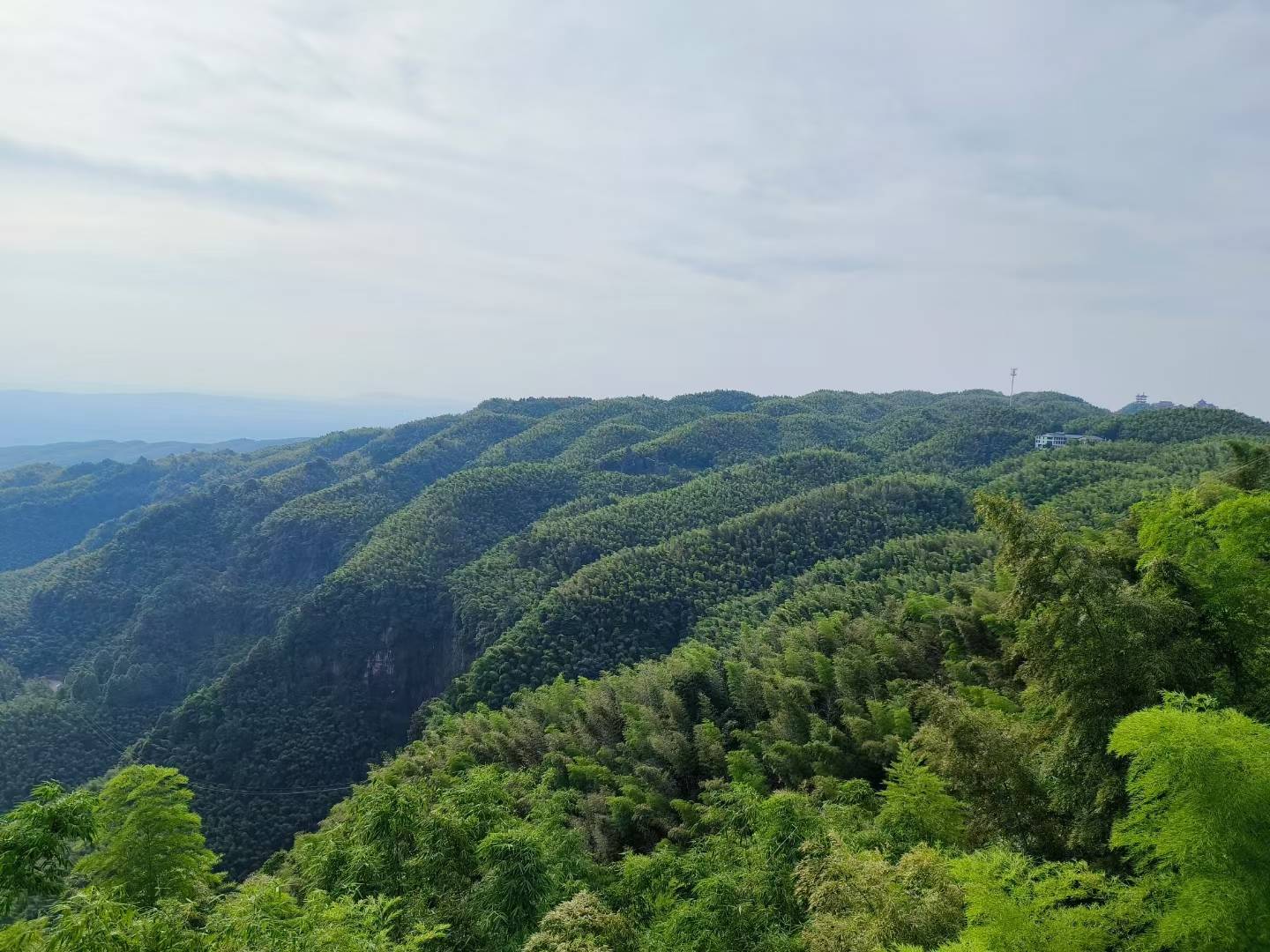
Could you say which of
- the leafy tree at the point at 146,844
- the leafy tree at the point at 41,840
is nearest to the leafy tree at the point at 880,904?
the leafy tree at the point at 41,840

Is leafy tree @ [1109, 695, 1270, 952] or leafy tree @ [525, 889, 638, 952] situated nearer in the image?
leafy tree @ [1109, 695, 1270, 952]

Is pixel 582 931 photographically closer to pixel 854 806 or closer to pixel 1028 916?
pixel 1028 916

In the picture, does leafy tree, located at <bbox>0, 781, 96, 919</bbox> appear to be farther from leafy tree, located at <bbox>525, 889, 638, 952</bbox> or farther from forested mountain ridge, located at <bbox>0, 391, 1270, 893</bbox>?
forested mountain ridge, located at <bbox>0, 391, 1270, 893</bbox>

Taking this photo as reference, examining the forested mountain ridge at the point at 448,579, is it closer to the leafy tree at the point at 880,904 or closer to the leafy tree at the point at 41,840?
the leafy tree at the point at 880,904

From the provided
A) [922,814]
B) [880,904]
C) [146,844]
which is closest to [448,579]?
[146,844]

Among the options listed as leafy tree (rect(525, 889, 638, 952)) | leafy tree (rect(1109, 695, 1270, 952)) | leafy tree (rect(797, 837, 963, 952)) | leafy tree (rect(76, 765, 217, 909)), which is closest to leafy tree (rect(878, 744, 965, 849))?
leafy tree (rect(797, 837, 963, 952))

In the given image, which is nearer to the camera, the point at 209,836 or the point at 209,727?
the point at 209,836

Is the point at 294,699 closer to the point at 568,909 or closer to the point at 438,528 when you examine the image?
the point at 438,528

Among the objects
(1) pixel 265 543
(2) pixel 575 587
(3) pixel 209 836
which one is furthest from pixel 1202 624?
(1) pixel 265 543
